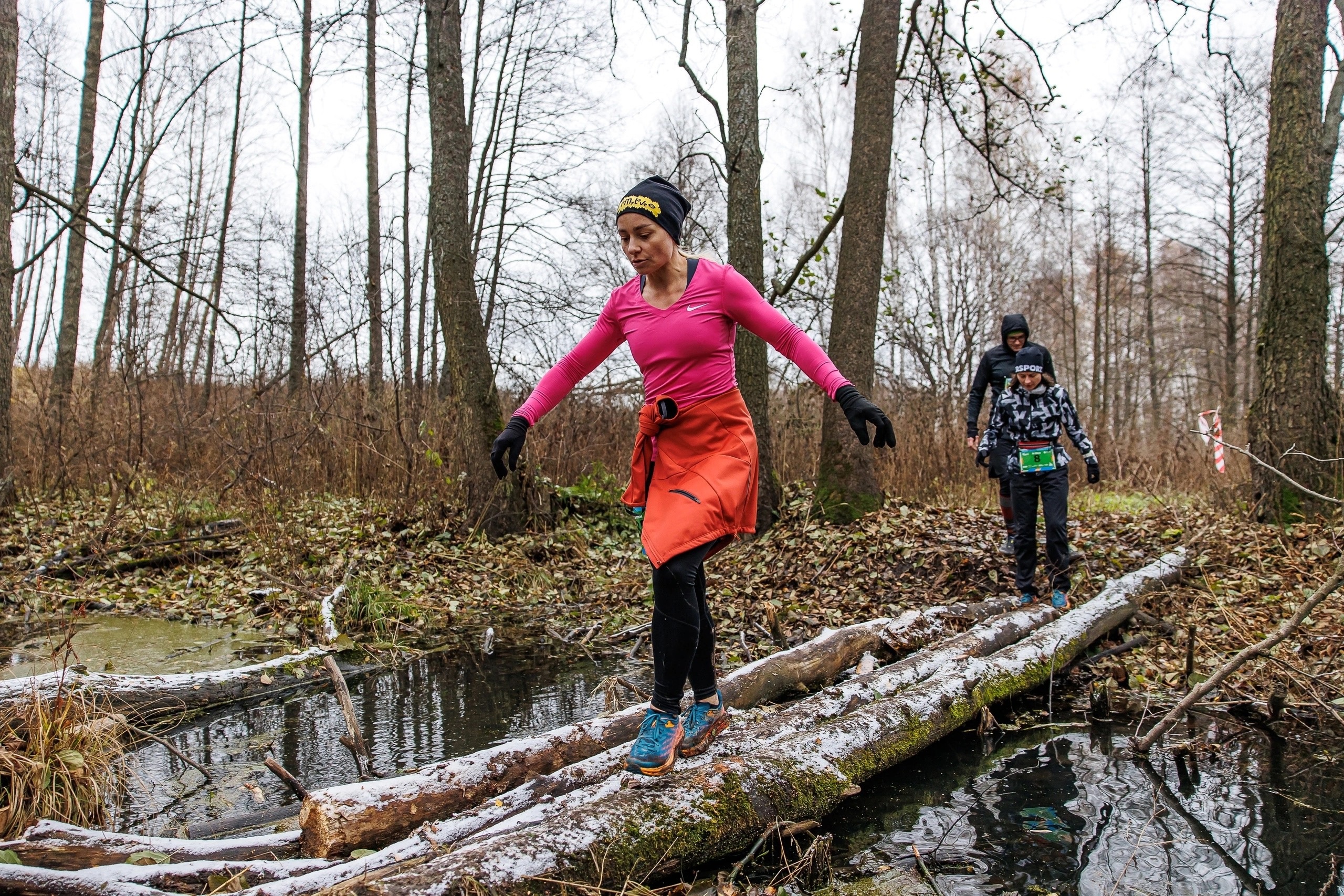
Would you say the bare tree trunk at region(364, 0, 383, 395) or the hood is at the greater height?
the bare tree trunk at region(364, 0, 383, 395)

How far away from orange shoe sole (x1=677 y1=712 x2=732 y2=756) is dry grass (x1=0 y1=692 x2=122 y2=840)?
221 cm

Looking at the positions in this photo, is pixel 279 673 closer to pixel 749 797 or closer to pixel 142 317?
pixel 749 797

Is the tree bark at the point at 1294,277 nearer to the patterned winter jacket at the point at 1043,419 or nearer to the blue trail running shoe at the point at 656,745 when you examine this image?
the patterned winter jacket at the point at 1043,419

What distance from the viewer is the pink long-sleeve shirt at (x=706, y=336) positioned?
10.7ft

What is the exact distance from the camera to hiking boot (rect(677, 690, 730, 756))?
3268mm

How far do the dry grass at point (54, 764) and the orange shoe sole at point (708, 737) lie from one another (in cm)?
221

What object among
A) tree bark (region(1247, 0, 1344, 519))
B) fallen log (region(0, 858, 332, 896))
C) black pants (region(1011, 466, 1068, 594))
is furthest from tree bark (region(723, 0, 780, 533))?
fallen log (region(0, 858, 332, 896))

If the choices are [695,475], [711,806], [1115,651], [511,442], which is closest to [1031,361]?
[1115,651]

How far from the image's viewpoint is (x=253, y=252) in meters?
19.7

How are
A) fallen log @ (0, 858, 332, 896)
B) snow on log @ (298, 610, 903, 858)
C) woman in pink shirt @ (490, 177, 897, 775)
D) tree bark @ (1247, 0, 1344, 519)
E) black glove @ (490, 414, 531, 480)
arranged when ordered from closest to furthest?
fallen log @ (0, 858, 332, 896) → snow on log @ (298, 610, 903, 858) → woman in pink shirt @ (490, 177, 897, 775) → black glove @ (490, 414, 531, 480) → tree bark @ (1247, 0, 1344, 519)

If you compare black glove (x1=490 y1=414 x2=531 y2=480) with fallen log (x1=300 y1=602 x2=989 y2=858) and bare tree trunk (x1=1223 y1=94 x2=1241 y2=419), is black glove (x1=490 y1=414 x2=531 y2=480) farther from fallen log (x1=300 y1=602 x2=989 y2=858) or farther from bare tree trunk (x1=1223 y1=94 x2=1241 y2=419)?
bare tree trunk (x1=1223 y1=94 x2=1241 y2=419)

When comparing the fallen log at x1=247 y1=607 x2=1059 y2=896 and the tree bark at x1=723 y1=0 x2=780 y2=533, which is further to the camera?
the tree bark at x1=723 y1=0 x2=780 y2=533

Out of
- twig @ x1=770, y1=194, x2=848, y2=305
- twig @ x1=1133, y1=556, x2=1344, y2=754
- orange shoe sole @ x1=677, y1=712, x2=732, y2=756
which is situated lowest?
orange shoe sole @ x1=677, y1=712, x2=732, y2=756

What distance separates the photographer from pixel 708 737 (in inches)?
132
